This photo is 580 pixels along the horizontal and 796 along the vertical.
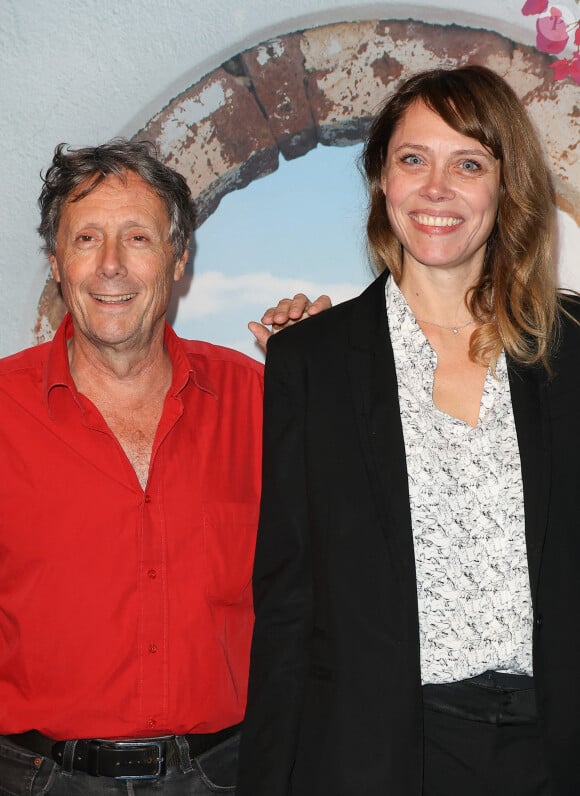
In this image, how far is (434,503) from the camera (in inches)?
65.3

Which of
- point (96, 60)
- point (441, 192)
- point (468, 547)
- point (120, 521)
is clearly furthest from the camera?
point (96, 60)

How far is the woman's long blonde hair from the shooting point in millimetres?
1777

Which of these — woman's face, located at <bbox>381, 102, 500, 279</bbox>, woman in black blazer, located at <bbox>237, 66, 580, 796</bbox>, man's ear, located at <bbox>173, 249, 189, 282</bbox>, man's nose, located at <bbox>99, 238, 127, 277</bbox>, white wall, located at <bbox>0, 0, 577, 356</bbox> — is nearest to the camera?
woman in black blazer, located at <bbox>237, 66, 580, 796</bbox>

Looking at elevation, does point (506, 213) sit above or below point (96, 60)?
below

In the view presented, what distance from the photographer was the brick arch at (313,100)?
2348mm

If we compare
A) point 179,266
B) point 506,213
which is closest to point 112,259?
point 179,266

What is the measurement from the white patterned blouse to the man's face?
0.62m

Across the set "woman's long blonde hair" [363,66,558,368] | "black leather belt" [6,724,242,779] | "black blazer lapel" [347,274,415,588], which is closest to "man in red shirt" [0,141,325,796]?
"black leather belt" [6,724,242,779]

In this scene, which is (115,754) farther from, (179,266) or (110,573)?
(179,266)

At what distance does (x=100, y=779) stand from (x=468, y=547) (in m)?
0.81

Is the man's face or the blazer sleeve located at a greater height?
the man's face

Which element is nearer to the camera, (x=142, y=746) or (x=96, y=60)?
(x=142, y=746)

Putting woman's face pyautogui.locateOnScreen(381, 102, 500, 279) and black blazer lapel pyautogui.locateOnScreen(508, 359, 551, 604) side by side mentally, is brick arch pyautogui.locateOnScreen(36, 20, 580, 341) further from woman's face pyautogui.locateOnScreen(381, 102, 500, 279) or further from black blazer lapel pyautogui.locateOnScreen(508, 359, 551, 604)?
black blazer lapel pyautogui.locateOnScreen(508, 359, 551, 604)

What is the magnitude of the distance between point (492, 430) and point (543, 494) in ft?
Answer: 0.50
